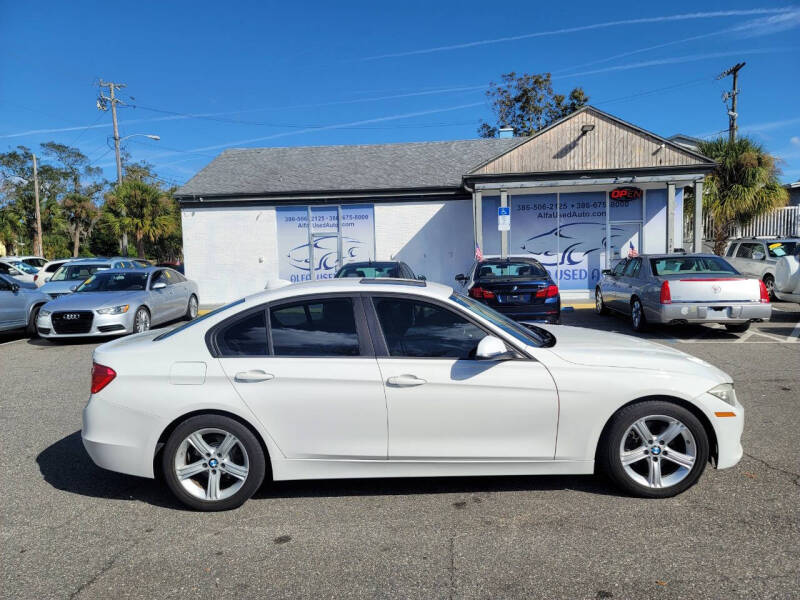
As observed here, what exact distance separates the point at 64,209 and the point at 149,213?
22.3 m

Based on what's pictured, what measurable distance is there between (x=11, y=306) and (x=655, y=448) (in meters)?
12.1

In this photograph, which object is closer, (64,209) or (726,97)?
(726,97)

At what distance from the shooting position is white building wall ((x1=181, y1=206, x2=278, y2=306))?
20.2 m

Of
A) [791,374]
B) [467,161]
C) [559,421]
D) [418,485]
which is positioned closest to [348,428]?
[418,485]

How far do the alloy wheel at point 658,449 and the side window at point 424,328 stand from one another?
3.87ft

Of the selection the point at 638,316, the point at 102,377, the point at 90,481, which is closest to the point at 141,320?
the point at 90,481

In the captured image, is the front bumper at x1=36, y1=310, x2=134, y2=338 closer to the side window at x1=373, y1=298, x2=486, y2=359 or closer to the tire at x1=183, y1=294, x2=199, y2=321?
the tire at x1=183, y1=294, x2=199, y2=321

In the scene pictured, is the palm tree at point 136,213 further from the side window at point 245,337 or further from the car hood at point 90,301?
the side window at point 245,337

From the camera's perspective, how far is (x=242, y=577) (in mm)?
3088

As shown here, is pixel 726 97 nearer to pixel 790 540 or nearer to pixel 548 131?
pixel 548 131

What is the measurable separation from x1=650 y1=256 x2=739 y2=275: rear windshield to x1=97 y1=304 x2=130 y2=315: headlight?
9.84m

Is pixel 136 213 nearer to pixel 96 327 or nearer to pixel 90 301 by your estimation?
pixel 90 301

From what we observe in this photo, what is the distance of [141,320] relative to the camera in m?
11.7

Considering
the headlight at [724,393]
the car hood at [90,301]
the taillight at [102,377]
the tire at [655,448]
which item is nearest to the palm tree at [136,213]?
the car hood at [90,301]
